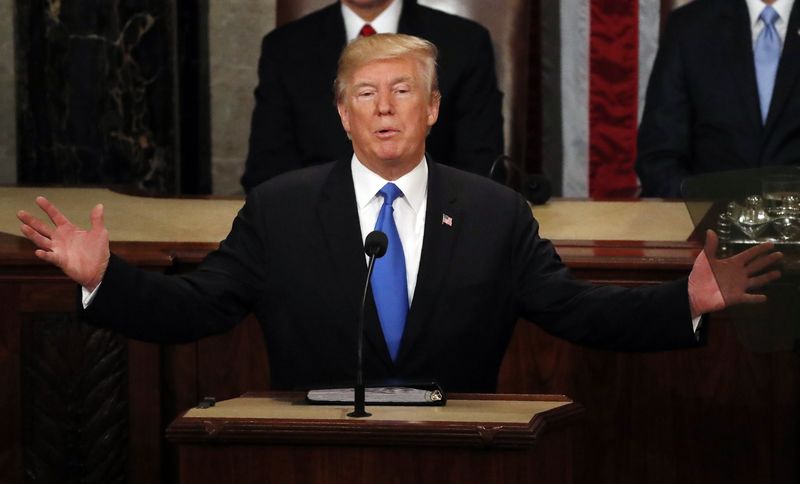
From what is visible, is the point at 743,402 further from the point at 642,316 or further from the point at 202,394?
the point at 202,394

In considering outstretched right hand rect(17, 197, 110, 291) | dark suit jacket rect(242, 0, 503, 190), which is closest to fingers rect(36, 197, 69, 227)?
outstretched right hand rect(17, 197, 110, 291)

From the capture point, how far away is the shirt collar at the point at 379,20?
446 cm

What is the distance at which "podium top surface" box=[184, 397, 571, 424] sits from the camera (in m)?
2.26

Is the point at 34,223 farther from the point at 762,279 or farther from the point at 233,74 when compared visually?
the point at 233,74

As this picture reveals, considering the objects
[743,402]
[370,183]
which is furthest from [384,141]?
[743,402]

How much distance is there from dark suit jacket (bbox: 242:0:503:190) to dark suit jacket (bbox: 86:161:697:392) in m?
1.30

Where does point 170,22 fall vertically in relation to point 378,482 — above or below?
above

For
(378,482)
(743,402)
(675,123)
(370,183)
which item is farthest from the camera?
(675,123)

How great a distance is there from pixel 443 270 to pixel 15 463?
3.72 feet

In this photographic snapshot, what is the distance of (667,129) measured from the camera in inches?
171

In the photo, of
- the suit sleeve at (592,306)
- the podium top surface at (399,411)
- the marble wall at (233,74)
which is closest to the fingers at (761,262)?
the suit sleeve at (592,306)

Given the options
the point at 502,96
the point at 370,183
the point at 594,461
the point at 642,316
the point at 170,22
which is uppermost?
the point at 170,22

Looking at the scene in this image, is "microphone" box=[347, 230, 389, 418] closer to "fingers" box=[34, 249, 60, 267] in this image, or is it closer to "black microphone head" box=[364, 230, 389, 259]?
"black microphone head" box=[364, 230, 389, 259]

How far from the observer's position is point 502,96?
4586 mm
